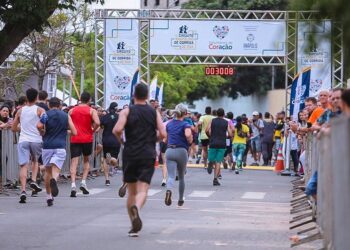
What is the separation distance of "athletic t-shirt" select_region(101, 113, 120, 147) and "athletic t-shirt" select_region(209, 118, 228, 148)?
2.51m

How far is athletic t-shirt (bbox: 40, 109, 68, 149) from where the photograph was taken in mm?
15297

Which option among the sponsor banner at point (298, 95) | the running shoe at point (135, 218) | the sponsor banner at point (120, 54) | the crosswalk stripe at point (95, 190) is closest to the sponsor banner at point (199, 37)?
the sponsor banner at point (120, 54)

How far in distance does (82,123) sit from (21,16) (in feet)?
14.3

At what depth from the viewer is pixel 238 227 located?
1208 centimetres

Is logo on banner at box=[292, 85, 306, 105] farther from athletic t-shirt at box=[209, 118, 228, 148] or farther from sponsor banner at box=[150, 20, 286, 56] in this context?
sponsor banner at box=[150, 20, 286, 56]

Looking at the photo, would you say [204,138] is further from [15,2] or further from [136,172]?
[136,172]

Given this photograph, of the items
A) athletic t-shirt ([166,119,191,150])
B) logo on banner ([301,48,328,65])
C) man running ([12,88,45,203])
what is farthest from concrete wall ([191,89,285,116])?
logo on banner ([301,48,328,65])

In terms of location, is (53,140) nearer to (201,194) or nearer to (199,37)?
(201,194)

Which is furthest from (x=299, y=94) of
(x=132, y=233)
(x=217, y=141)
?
(x=132, y=233)

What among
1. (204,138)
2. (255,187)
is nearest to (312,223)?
(255,187)

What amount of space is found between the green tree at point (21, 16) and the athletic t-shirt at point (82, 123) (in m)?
4.12

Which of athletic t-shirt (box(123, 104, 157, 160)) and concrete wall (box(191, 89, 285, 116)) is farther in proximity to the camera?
concrete wall (box(191, 89, 285, 116))

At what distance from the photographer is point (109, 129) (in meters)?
21.5

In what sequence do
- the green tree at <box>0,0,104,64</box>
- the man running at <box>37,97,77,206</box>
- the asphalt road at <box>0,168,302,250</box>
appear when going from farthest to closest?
the green tree at <box>0,0,104,64</box> → the man running at <box>37,97,77,206</box> → the asphalt road at <box>0,168,302,250</box>
